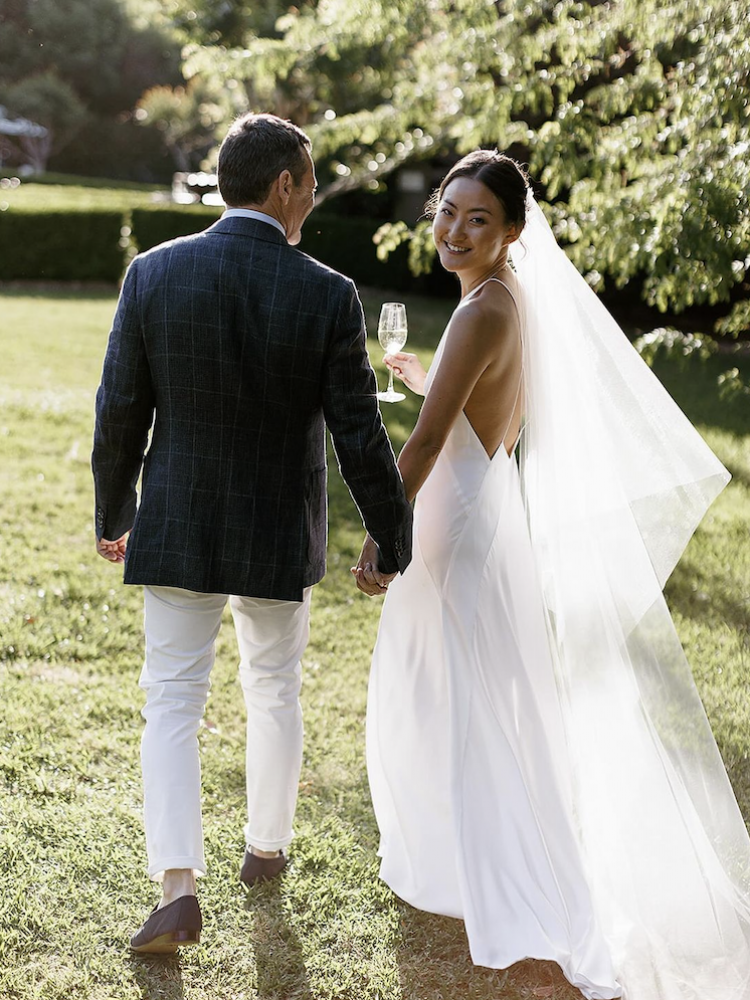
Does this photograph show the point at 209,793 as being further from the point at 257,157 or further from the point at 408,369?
the point at 257,157

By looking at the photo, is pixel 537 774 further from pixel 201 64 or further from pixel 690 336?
pixel 201 64

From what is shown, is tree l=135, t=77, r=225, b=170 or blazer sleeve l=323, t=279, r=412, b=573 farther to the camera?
tree l=135, t=77, r=225, b=170

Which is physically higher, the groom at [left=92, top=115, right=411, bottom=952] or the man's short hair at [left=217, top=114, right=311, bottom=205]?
the man's short hair at [left=217, top=114, right=311, bottom=205]

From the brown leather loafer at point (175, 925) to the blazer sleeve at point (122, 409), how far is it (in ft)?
3.47

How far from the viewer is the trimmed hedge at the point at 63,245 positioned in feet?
56.5

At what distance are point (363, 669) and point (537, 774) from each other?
211 centimetres

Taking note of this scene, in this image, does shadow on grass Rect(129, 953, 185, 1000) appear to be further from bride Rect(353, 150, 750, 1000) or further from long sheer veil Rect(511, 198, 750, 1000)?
long sheer veil Rect(511, 198, 750, 1000)

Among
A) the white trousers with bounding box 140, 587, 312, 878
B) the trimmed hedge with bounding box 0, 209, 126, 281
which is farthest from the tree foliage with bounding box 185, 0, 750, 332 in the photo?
the trimmed hedge with bounding box 0, 209, 126, 281

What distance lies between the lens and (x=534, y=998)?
280 cm

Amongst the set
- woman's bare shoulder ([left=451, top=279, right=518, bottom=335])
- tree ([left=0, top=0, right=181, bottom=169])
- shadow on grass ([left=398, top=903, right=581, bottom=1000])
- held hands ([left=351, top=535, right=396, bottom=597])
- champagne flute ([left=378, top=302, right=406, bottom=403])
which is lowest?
tree ([left=0, top=0, right=181, bottom=169])

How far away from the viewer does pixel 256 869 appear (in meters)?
3.24

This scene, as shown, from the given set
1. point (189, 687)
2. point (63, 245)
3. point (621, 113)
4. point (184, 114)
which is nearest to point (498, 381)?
point (189, 687)

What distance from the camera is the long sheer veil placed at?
2.95 metres

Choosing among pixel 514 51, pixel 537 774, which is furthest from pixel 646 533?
pixel 514 51
